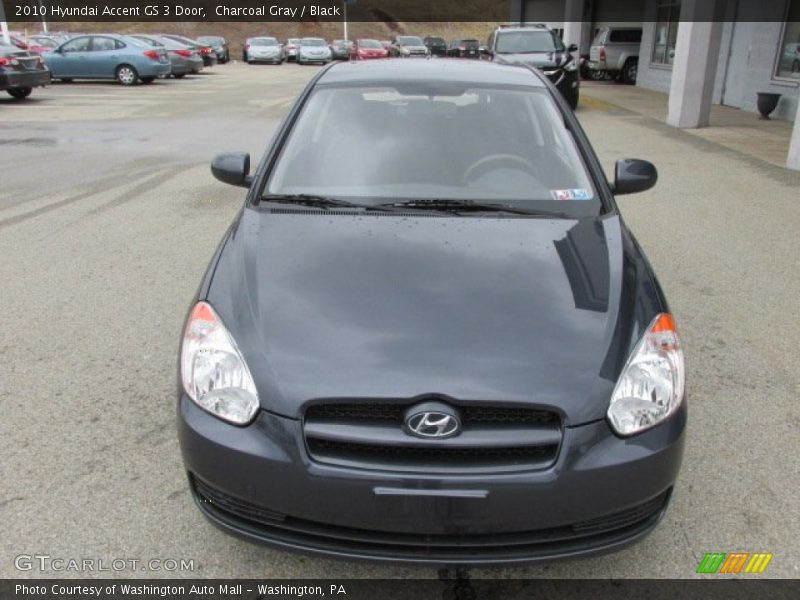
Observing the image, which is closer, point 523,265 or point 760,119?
point 523,265

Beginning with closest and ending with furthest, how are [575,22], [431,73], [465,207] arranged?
[465,207]
[431,73]
[575,22]

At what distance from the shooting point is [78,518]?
262cm

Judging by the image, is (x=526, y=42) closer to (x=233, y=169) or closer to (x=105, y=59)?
(x=233, y=169)

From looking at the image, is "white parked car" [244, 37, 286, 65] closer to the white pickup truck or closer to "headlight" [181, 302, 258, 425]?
Answer: the white pickup truck


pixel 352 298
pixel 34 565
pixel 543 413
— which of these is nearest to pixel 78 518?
pixel 34 565

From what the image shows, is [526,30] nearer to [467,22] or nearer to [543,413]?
[543,413]

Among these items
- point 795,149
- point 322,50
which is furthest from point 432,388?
point 322,50

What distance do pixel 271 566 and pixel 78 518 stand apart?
795 millimetres

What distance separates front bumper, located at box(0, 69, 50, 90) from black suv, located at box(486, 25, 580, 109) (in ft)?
36.3

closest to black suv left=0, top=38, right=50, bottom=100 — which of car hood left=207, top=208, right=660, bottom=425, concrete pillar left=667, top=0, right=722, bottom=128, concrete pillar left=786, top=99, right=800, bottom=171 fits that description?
concrete pillar left=667, top=0, right=722, bottom=128

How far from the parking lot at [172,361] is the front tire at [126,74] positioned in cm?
1511

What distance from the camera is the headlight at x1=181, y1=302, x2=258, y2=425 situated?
213 centimetres

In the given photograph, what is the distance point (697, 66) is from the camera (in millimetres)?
13219

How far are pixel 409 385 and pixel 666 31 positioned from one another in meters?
22.0
